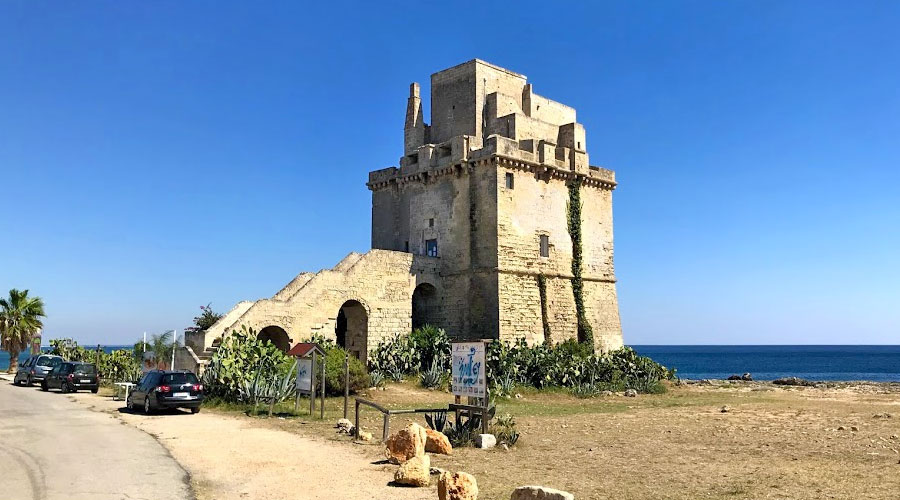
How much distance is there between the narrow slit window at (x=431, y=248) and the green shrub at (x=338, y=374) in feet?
28.2

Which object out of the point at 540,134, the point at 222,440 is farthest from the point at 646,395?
the point at 222,440

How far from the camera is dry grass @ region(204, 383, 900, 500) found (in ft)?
31.8

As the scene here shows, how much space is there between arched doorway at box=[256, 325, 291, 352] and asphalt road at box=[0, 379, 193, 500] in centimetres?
803

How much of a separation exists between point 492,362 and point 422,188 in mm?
9558

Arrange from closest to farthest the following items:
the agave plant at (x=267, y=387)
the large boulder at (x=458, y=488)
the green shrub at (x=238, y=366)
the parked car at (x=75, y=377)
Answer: the large boulder at (x=458, y=488) < the agave plant at (x=267, y=387) < the green shrub at (x=238, y=366) < the parked car at (x=75, y=377)

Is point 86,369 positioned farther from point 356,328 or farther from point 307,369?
point 307,369

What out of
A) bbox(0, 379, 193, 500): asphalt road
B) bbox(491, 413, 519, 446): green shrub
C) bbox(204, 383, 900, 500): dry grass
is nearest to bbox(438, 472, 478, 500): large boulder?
bbox(204, 383, 900, 500): dry grass

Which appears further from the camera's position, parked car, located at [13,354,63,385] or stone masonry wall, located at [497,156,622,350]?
parked car, located at [13,354,63,385]

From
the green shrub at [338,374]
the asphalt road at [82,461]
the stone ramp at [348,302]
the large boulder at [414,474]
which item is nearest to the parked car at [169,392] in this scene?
the asphalt road at [82,461]

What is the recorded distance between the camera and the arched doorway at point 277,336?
25.8m

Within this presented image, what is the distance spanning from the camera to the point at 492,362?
26.6m

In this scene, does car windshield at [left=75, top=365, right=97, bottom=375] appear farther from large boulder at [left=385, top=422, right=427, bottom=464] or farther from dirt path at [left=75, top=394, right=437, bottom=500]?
large boulder at [left=385, top=422, right=427, bottom=464]

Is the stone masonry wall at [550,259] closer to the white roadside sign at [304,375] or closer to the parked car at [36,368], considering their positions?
the white roadside sign at [304,375]

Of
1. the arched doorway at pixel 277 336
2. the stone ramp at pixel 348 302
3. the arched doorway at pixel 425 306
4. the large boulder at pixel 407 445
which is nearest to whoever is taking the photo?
the large boulder at pixel 407 445
